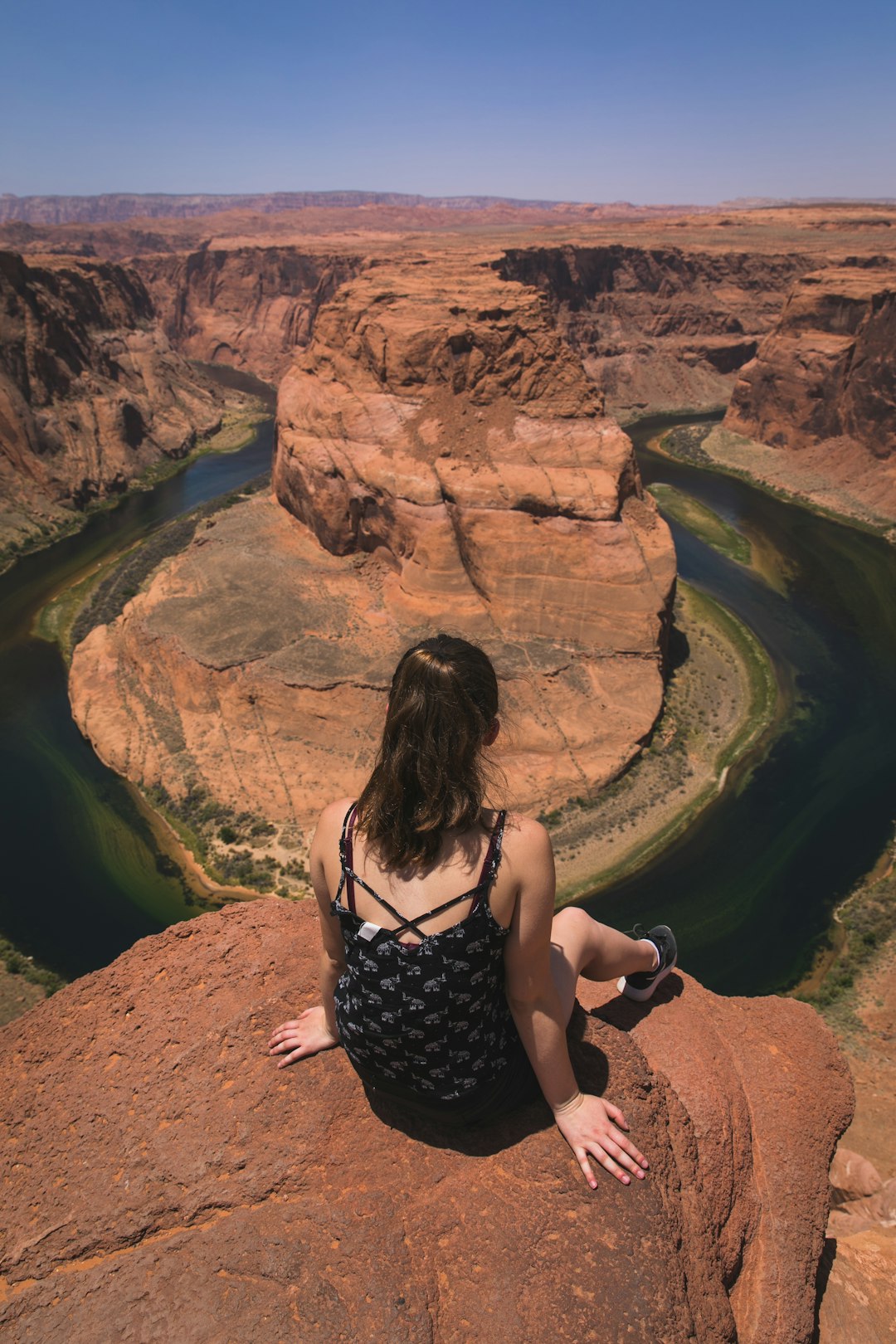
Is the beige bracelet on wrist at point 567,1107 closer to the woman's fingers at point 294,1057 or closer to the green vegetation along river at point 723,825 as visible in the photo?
the woman's fingers at point 294,1057

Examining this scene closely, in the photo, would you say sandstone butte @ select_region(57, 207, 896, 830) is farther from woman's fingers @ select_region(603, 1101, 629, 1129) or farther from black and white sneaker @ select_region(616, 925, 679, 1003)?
woman's fingers @ select_region(603, 1101, 629, 1129)

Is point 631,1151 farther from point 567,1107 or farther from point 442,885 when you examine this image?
point 442,885

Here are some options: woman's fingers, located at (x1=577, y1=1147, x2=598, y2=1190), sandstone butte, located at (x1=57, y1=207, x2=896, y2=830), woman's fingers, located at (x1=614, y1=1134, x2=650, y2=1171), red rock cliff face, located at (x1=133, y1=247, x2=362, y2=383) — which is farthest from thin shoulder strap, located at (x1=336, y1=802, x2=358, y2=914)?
red rock cliff face, located at (x1=133, y1=247, x2=362, y2=383)

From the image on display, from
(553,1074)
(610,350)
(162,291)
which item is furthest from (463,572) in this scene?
(162,291)

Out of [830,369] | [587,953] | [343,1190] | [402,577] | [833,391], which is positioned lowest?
[402,577]

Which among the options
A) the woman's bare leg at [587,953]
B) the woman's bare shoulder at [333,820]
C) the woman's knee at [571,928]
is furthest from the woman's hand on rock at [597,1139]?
the woman's bare shoulder at [333,820]

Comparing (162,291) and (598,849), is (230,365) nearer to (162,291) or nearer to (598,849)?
(162,291)

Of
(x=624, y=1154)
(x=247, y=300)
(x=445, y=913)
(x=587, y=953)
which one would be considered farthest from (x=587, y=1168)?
(x=247, y=300)
